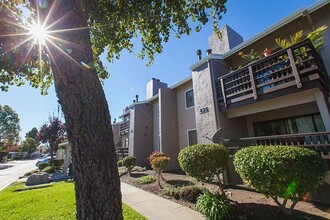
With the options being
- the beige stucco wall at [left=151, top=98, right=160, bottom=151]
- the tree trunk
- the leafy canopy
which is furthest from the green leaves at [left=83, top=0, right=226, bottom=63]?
the beige stucco wall at [left=151, top=98, right=160, bottom=151]

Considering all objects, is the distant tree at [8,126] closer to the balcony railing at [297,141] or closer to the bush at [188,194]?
the bush at [188,194]

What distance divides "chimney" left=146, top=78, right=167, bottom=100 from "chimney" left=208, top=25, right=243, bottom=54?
905 cm

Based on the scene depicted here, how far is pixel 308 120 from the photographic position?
8.59 metres

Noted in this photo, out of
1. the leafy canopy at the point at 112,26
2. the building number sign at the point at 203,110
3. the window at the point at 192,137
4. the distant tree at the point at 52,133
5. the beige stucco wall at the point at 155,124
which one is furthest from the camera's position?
the distant tree at the point at 52,133

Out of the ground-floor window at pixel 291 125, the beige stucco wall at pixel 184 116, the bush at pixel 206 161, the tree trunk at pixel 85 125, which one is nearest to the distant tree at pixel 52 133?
the beige stucco wall at pixel 184 116

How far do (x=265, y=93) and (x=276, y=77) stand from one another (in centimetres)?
80

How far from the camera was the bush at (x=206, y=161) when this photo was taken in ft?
21.2

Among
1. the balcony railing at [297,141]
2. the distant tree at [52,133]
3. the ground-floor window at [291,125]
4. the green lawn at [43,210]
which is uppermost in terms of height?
the distant tree at [52,133]

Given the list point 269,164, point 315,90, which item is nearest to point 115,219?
point 269,164

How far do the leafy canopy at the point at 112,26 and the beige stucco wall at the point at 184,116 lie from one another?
8.72 meters

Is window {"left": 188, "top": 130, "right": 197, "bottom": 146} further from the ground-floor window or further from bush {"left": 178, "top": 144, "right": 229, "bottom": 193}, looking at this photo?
bush {"left": 178, "top": 144, "right": 229, "bottom": 193}

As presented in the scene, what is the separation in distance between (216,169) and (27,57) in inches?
272

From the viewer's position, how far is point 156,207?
6.65 m

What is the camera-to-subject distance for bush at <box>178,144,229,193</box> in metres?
6.47
